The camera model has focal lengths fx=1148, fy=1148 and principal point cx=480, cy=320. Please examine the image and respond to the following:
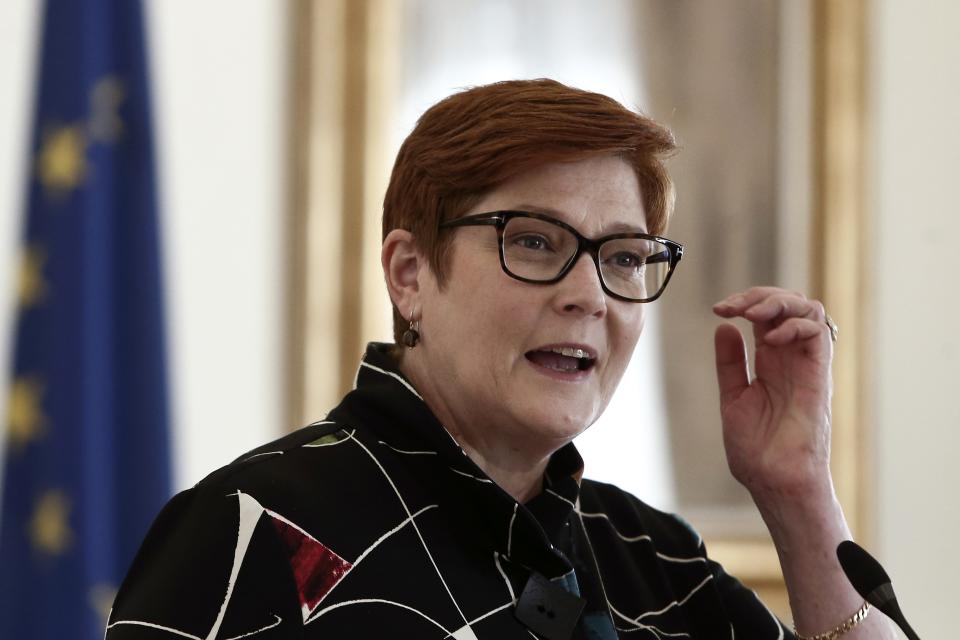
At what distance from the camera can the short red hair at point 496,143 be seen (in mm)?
1396

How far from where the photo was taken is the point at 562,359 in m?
1.42

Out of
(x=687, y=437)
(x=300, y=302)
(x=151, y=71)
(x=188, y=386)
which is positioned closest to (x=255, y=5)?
(x=151, y=71)

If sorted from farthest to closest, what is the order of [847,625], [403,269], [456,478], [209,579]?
[847,625], [403,269], [456,478], [209,579]

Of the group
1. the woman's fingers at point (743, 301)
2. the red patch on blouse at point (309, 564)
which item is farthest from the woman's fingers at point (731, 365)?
the red patch on blouse at point (309, 564)

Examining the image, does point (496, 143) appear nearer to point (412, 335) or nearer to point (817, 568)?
point (412, 335)

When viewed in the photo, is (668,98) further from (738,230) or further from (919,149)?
(919,149)

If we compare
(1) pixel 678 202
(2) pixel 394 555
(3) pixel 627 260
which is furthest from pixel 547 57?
(2) pixel 394 555

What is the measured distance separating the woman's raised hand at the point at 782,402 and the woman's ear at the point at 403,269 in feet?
1.51

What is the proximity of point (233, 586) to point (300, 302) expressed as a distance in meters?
1.88

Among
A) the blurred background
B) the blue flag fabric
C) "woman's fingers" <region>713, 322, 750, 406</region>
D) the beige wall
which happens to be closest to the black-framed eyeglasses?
"woman's fingers" <region>713, 322, 750, 406</region>

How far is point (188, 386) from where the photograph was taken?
117 inches

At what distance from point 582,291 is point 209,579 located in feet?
1.80

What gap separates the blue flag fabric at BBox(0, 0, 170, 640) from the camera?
2537 mm

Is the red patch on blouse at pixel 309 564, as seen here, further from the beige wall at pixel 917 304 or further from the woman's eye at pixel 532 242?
the beige wall at pixel 917 304
